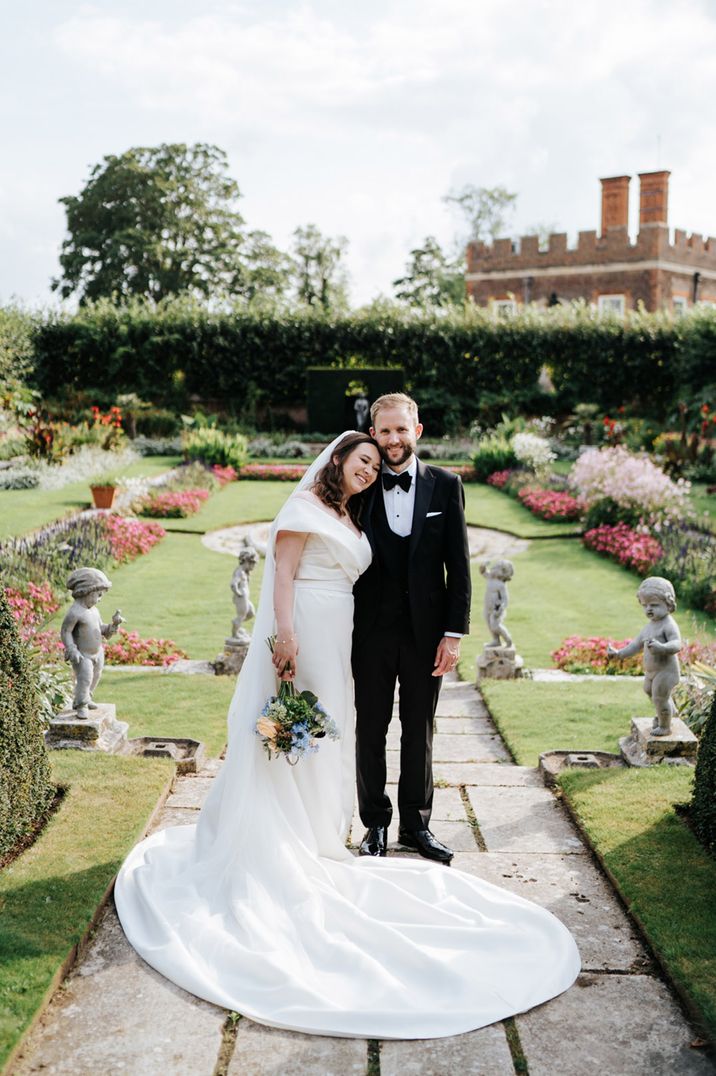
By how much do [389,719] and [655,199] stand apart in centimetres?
3457

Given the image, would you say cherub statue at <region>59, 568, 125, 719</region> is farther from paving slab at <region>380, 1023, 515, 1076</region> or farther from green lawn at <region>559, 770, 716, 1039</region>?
paving slab at <region>380, 1023, 515, 1076</region>

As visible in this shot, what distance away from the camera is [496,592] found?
278 inches

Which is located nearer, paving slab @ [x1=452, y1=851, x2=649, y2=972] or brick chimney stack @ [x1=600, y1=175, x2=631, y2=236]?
paving slab @ [x1=452, y1=851, x2=649, y2=972]

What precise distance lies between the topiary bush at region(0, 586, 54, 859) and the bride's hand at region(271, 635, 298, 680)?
1068 millimetres

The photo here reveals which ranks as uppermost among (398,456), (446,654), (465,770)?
(398,456)

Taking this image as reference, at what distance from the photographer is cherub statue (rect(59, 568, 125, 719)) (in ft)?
15.7

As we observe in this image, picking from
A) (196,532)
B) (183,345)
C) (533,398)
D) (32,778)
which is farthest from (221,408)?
(32,778)

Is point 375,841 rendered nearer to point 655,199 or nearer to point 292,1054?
point 292,1054

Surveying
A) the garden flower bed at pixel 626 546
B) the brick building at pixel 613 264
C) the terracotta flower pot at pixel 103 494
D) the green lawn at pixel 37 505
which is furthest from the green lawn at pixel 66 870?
the brick building at pixel 613 264

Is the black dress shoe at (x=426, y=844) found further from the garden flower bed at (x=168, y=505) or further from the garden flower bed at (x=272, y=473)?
the garden flower bed at (x=272, y=473)

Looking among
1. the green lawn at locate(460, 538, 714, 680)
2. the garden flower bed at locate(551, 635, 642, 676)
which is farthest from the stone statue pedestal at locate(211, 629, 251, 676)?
the garden flower bed at locate(551, 635, 642, 676)

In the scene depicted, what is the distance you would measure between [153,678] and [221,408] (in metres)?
19.3

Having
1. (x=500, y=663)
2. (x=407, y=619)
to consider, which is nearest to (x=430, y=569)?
(x=407, y=619)

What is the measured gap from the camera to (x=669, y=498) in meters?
13.1
